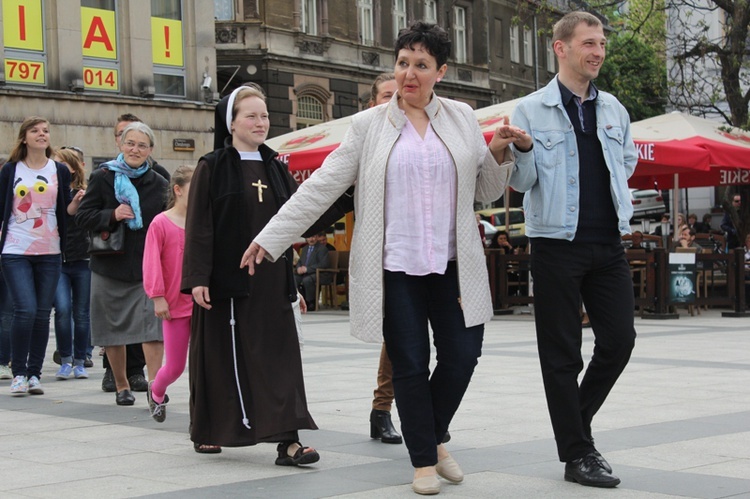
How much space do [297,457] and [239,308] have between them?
81 cm

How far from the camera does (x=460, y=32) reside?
47500 mm

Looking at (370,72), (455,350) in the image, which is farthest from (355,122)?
(370,72)

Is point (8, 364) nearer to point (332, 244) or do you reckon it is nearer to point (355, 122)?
point (355, 122)

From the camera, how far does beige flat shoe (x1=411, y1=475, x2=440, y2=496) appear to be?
16.9ft

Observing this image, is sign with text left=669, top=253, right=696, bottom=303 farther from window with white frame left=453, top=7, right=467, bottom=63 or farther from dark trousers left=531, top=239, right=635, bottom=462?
window with white frame left=453, top=7, right=467, bottom=63

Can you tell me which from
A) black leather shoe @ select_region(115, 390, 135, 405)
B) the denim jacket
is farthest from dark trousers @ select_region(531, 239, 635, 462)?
black leather shoe @ select_region(115, 390, 135, 405)

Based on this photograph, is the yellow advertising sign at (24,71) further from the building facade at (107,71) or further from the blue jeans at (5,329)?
the blue jeans at (5,329)

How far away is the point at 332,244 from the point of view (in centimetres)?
2375

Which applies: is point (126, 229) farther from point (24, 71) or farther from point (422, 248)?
point (24, 71)

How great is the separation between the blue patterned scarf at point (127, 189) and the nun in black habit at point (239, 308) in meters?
2.33

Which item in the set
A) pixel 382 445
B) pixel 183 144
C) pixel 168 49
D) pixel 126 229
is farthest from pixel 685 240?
pixel 168 49

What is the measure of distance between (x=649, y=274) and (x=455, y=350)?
11745 millimetres

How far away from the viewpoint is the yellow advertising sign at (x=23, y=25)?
1049 inches

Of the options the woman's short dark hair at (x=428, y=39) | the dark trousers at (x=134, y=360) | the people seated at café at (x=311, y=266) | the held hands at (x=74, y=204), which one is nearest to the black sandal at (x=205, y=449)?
the woman's short dark hair at (x=428, y=39)
